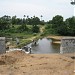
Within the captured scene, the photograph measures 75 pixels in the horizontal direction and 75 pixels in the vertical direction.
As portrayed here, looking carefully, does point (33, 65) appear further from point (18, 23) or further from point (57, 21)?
point (18, 23)

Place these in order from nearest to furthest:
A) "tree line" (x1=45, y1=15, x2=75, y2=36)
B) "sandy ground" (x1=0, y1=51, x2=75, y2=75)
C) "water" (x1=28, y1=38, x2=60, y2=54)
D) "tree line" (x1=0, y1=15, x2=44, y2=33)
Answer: "sandy ground" (x1=0, y1=51, x2=75, y2=75)
"water" (x1=28, y1=38, x2=60, y2=54)
"tree line" (x1=45, y1=15, x2=75, y2=36)
"tree line" (x1=0, y1=15, x2=44, y2=33)

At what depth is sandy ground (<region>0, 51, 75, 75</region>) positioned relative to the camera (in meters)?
10.1

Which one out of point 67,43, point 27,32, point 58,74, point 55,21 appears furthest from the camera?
point 55,21

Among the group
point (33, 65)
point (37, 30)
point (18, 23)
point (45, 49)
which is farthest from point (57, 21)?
point (33, 65)

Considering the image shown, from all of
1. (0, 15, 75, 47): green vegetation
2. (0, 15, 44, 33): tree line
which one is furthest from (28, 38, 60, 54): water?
(0, 15, 44, 33): tree line

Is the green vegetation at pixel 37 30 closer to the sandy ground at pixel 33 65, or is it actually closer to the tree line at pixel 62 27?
the tree line at pixel 62 27

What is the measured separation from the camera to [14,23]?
9162 centimetres

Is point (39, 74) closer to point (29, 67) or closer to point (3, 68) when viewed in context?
point (29, 67)

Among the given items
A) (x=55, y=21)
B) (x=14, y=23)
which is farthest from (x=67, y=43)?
(x=14, y=23)

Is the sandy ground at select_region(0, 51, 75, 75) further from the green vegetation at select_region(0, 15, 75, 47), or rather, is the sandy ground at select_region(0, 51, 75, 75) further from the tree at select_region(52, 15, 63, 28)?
the tree at select_region(52, 15, 63, 28)

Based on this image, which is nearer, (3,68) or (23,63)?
(3,68)

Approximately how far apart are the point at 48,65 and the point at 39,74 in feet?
4.62

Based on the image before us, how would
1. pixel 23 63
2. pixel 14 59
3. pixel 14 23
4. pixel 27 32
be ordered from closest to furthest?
pixel 23 63, pixel 14 59, pixel 27 32, pixel 14 23

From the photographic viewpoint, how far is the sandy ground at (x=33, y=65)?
10.1m
